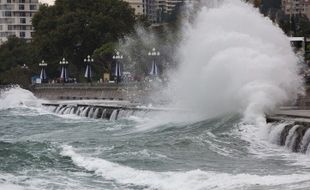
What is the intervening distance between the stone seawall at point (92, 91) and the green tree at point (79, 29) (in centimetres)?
758

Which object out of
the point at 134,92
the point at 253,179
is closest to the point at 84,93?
the point at 134,92

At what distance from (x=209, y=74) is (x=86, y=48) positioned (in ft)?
166

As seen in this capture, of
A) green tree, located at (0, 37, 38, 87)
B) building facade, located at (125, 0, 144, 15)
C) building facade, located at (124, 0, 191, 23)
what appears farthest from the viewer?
building facade, located at (124, 0, 191, 23)

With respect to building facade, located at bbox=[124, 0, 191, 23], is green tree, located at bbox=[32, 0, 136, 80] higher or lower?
lower

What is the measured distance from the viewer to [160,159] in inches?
819

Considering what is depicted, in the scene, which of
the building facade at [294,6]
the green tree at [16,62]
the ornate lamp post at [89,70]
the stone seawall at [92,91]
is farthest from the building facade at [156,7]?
the stone seawall at [92,91]

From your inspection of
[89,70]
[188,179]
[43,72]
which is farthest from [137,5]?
[188,179]

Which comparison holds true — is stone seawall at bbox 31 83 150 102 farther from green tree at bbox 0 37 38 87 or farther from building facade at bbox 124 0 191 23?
building facade at bbox 124 0 191 23

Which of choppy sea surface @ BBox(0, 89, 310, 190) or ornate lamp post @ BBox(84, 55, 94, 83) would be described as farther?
ornate lamp post @ BBox(84, 55, 94, 83)

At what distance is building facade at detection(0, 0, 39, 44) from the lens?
12181cm

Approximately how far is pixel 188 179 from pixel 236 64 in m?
13.6

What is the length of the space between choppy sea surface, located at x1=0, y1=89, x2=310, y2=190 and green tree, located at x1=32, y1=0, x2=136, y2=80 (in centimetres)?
4687

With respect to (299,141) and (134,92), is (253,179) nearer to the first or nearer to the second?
(299,141)

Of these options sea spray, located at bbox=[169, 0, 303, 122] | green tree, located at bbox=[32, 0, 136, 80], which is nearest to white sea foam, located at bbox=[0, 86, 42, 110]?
green tree, located at bbox=[32, 0, 136, 80]
